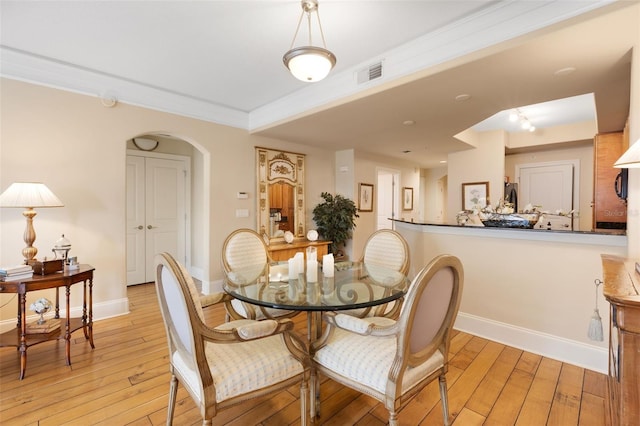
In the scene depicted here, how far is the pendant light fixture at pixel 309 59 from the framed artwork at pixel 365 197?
3.73 meters

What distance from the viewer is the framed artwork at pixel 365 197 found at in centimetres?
559

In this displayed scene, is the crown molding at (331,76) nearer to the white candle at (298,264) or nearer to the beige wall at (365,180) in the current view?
the white candle at (298,264)

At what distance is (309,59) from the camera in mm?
1829

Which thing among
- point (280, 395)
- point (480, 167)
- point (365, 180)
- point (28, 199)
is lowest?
point (280, 395)

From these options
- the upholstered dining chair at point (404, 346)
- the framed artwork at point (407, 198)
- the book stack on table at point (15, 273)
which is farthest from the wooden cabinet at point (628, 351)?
the framed artwork at point (407, 198)

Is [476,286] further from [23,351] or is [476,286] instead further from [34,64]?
[34,64]

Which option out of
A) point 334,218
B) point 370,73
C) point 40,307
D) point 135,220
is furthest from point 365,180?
point 40,307

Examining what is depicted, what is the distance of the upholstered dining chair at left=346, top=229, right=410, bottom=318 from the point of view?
95.5 inches

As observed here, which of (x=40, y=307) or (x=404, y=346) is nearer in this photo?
(x=404, y=346)

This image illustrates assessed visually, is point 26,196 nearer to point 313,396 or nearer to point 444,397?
point 313,396

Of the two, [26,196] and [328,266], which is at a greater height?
[26,196]

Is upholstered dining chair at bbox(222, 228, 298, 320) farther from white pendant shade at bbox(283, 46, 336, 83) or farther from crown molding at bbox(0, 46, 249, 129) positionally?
crown molding at bbox(0, 46, 249, 129)

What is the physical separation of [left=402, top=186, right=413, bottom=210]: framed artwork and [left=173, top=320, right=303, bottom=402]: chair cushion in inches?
238

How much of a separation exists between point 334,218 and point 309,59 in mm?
3368
